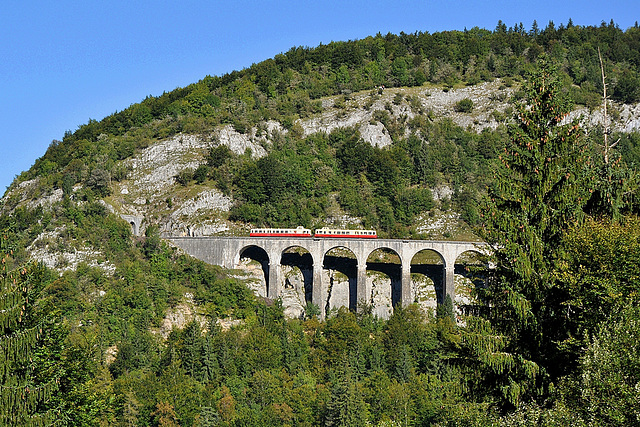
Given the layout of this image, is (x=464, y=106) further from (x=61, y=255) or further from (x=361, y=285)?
(x=61, y=255)

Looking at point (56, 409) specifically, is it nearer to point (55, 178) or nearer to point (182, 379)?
point (182, 379)

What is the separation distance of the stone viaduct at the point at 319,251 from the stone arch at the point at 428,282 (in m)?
1.05

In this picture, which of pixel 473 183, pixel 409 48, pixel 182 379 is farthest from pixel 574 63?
pixel 182 379

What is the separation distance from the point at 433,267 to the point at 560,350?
62.9 meters

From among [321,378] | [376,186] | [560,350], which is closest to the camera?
[560,350]

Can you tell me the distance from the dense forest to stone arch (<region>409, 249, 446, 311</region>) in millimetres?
4241

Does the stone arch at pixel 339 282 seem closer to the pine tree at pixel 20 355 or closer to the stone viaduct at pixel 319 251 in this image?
the stone viaduct at pixel 319 251

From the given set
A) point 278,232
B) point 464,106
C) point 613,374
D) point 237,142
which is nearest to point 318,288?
point 278,232

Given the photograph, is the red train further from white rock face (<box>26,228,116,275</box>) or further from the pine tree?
the pine tree

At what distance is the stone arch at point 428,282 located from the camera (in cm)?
8062

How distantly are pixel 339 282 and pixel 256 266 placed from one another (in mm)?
9133

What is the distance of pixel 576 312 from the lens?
73.9 feet

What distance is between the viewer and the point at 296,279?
81438 millimetres

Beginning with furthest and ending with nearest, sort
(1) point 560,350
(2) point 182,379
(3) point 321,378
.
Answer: (3) point 321,378 → (2) point 182,379 → (1) point 560,350
